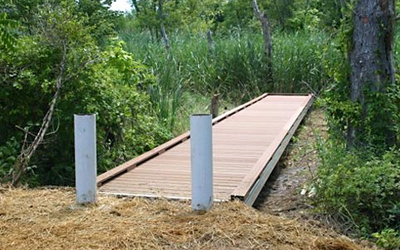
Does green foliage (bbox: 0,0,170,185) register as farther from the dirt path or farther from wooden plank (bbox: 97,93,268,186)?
the dirt path

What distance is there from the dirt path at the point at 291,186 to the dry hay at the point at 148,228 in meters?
0.57

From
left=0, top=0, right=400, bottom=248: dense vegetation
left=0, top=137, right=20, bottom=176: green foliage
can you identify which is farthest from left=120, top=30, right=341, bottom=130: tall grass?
left=0, top=137, right=20, bottom=176: green foliage

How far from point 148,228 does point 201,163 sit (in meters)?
0.56

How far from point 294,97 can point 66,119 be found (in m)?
6.24

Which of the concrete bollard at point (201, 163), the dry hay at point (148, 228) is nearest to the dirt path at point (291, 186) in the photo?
the dry hay at point (148, 228)

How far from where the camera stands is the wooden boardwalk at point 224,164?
3.97 meters

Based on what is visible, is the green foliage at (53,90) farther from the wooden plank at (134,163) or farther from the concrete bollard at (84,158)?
the concrete bollard at (84,158)

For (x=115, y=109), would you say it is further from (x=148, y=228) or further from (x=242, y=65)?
(x=242, y=65)

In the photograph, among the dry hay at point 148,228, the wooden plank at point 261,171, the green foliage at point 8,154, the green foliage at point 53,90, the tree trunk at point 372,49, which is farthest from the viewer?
the green foliage at point 53,90

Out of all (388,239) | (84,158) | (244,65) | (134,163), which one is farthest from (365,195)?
(244,65)

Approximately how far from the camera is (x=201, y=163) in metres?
3.38

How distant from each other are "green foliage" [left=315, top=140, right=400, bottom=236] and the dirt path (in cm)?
25

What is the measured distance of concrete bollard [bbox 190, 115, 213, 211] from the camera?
3.37 meters

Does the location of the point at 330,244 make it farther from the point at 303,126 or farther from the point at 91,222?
the point at 303,126
